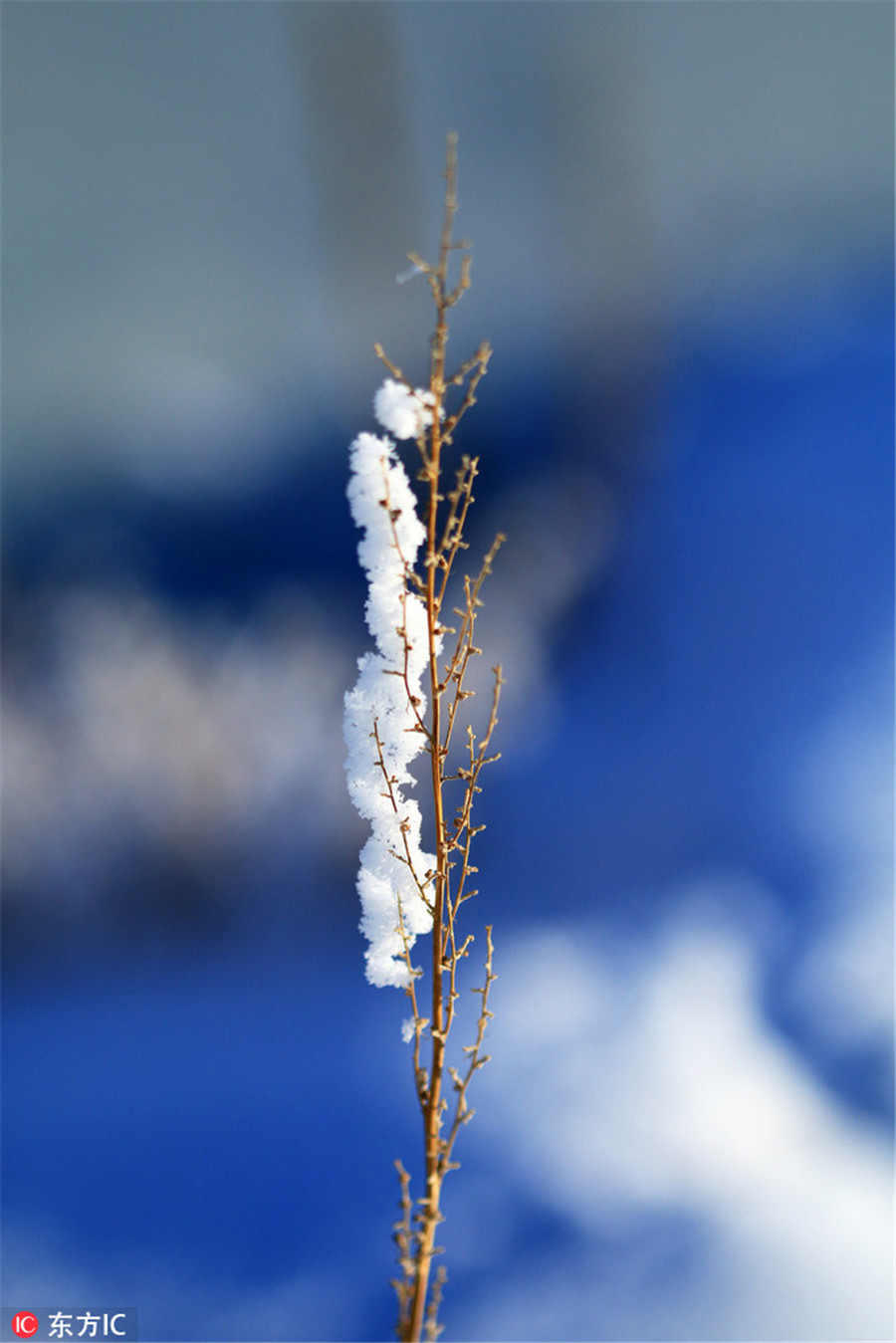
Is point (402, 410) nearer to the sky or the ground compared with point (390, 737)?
nearer to the sky

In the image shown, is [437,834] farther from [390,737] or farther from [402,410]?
[402,410]

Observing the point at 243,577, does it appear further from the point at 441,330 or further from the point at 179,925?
the point at 441,330

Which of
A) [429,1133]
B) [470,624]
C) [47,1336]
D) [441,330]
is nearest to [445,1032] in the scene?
[429,1133]

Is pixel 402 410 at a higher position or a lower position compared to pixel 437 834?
higher

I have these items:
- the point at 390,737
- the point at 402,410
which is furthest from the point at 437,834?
the point at 402,410

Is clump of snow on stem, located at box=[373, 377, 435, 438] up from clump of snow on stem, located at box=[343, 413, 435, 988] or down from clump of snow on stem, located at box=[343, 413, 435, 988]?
up
